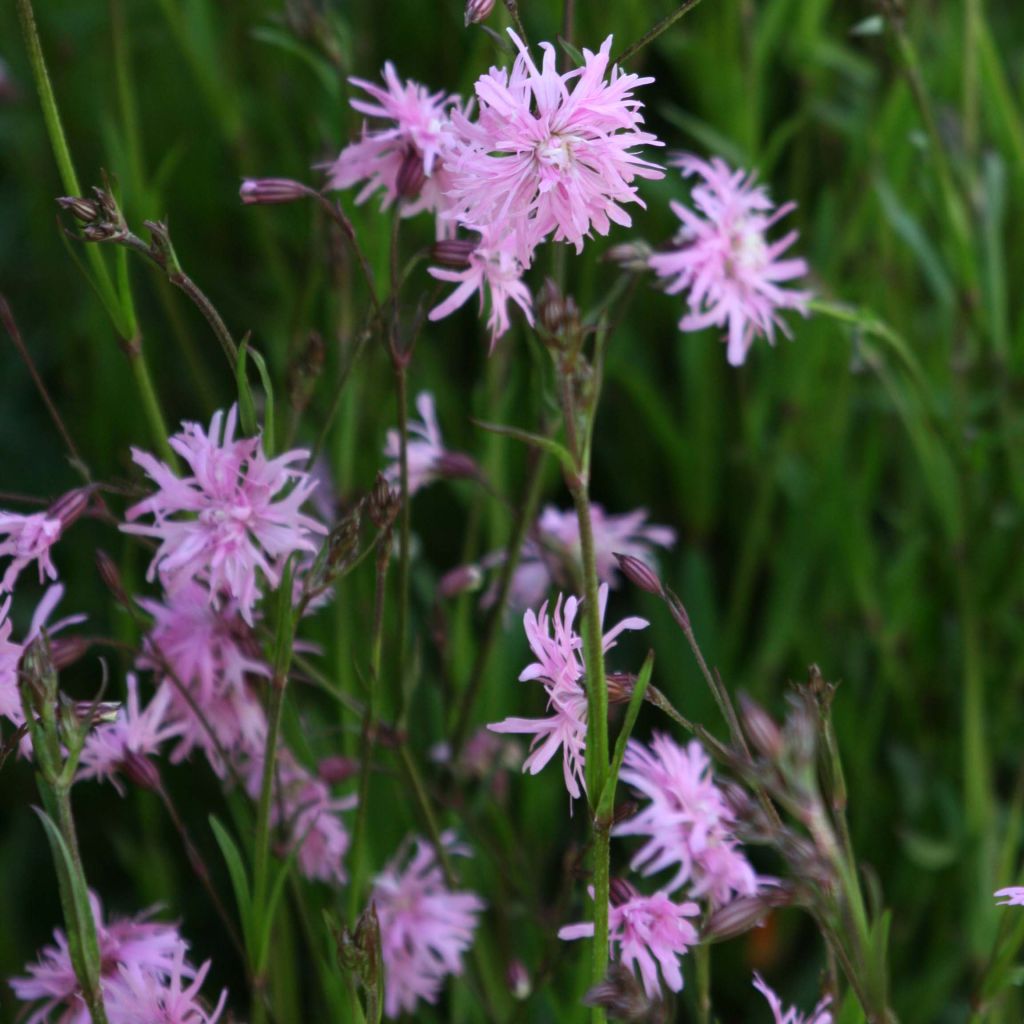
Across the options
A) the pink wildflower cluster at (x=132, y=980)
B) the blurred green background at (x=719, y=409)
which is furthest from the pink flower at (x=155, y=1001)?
the blurred green background at (x=719, y=409)

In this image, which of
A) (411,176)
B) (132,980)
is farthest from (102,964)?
(411,176)

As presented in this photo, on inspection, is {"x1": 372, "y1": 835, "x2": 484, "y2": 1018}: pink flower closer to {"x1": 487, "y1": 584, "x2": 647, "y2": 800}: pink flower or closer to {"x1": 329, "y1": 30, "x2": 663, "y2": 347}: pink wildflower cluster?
{"x1": 487, "y1": 584, "x2": 647, "y2": 800}: pink flower

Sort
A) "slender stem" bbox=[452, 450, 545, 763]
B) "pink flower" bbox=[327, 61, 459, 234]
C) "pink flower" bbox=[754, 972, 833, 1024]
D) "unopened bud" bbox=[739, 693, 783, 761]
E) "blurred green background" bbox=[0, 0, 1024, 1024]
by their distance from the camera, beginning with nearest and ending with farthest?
1. "unopened bud" bbox=[739, 693, 783, 761]
2. "pink flower" bbox=[754, 972, 833, 1024]
3. "pink flower" bbox=[327, 61, 459, 234]
4. "slender stem" bbox=[452, 450, 545, 763]
5. "blurred green background" bbox=[0, 0, 1024, 1024]

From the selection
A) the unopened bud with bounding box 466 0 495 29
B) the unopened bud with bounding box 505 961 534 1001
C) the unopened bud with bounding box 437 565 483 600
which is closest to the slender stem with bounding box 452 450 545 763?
the unopened bud with bounding box 437 565 483 600

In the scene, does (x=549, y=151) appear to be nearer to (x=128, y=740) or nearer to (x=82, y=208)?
(x=82, y=208)

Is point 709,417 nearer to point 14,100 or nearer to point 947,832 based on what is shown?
point 947,832

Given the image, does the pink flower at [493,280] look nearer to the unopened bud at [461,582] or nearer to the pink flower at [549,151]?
the pink flower at [549,151]
